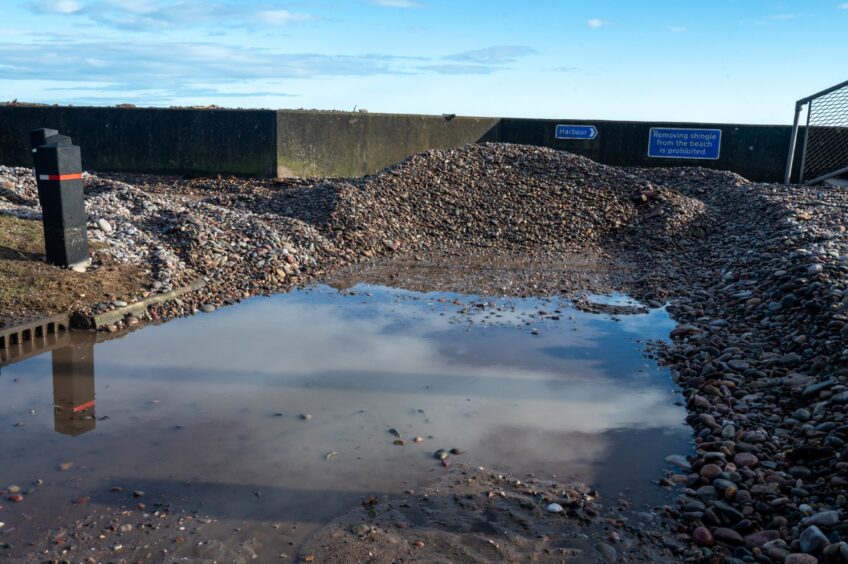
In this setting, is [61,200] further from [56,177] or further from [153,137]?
[153,137]

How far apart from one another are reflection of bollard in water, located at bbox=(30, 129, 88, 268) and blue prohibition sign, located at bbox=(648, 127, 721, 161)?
15.1 metres

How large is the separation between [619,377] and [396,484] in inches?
98.5

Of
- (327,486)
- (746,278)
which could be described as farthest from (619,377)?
(746,278)

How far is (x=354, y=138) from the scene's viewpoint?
16.8 meters

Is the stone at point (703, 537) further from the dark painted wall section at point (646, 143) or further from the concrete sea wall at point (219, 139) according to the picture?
the dark painted wall section at point (646, 143)

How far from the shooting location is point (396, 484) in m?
3.96

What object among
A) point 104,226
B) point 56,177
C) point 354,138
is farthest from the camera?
point 354,138

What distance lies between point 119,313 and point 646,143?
1538cm

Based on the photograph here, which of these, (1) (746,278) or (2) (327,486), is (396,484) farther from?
(1) (746,278)

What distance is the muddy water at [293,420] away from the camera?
3.62 metres

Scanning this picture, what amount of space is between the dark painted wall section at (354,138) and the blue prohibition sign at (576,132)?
2123 millimetres

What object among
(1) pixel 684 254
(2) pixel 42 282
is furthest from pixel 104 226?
(1) pixel 684 254

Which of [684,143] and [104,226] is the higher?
[684,143]

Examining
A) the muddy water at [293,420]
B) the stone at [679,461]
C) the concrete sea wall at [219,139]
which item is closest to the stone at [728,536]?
the muddy water at [293,420]
